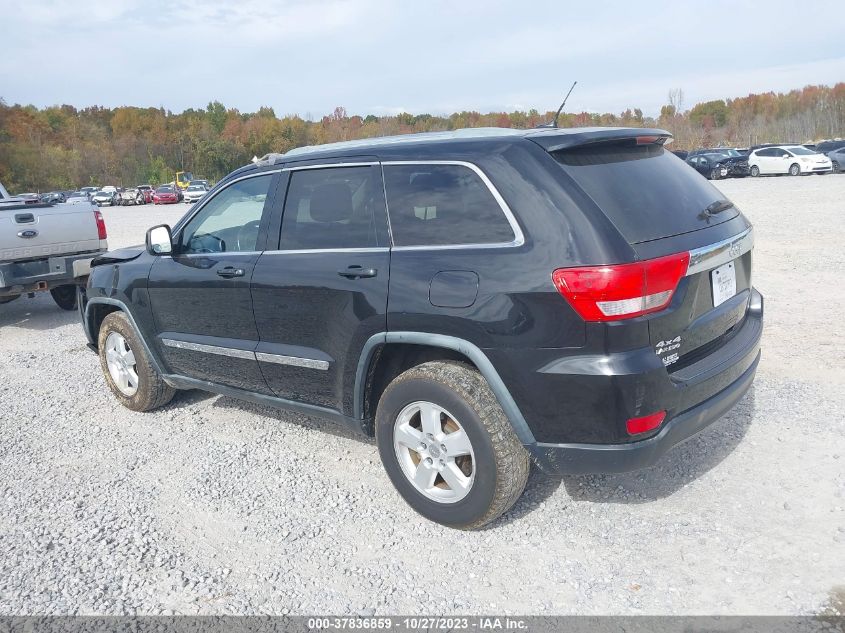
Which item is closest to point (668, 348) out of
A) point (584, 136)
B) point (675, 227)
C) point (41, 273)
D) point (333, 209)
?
point (675, 227)

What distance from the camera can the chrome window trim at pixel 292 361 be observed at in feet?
12.7

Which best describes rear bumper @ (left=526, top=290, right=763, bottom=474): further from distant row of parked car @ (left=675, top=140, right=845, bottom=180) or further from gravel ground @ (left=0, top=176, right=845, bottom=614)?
distant row of parked car @ (left=675, top=140, right=845, bottom=180)

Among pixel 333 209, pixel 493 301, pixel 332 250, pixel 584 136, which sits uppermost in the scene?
pixel 584 136

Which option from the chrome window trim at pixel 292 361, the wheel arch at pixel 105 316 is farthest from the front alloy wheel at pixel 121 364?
the chrome window trim at pixel 292 361

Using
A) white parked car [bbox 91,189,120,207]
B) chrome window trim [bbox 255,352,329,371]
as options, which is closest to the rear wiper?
chrome window trim [bbox 255,352,329,371]

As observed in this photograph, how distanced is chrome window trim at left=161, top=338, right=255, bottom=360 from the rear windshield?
2284 mm

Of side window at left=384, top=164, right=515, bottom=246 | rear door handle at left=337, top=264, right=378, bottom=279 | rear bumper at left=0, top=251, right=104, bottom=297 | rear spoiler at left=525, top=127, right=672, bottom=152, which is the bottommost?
rear bumper at left=0, top=251, right=104, bottom=297

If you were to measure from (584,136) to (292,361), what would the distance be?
2031 mm

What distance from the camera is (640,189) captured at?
3250 mm

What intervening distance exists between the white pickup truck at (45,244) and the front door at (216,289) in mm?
3922

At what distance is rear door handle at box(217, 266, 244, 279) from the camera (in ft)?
13.8

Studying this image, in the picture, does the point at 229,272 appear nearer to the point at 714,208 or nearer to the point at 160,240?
the point at 160,240

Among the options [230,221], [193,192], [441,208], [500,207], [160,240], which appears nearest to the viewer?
[500,207]

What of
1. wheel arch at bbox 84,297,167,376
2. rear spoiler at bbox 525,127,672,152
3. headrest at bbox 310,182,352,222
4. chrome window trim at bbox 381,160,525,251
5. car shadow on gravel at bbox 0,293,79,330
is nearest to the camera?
chrome window trim at bbox 381,160,525,251
